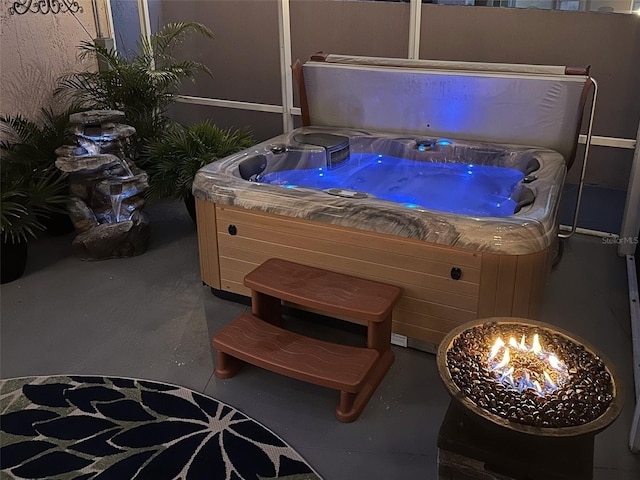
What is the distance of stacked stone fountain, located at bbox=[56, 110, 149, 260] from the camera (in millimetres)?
2910

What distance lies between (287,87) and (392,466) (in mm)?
2543

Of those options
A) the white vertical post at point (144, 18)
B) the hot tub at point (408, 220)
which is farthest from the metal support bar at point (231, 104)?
the hot tub at point (408, 220)

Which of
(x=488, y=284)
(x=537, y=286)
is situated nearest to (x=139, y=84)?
(x=488, y=284)

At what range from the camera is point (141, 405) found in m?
1.93

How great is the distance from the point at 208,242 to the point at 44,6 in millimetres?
1925

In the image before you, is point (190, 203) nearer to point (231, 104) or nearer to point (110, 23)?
point (231, 104)

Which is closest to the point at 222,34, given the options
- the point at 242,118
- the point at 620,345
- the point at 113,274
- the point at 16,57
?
the point at 242,118

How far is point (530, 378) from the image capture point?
1.34 meters

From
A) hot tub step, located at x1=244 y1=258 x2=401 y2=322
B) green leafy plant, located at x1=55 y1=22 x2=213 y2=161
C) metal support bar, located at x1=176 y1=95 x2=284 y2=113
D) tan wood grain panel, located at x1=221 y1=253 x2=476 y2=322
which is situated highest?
green leafy plant, located at x1=55 y1=22 x2=213 y2=161

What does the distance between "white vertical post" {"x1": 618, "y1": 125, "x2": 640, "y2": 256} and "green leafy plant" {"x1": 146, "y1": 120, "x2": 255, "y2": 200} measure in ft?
6.54

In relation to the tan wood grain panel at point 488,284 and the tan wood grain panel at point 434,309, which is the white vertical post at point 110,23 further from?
the tan wood grain panel at point 488,284

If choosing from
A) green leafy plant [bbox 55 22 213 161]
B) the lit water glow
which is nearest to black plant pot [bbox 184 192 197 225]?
Answer: green leafy plant [bbox 55 22 213 161]

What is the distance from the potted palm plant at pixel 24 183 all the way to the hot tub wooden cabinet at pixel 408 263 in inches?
34.6

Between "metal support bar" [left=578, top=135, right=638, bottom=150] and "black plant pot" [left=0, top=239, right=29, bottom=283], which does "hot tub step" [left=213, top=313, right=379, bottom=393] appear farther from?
"metal support bar" [left=578, top=135, right=638, bottom=150]
